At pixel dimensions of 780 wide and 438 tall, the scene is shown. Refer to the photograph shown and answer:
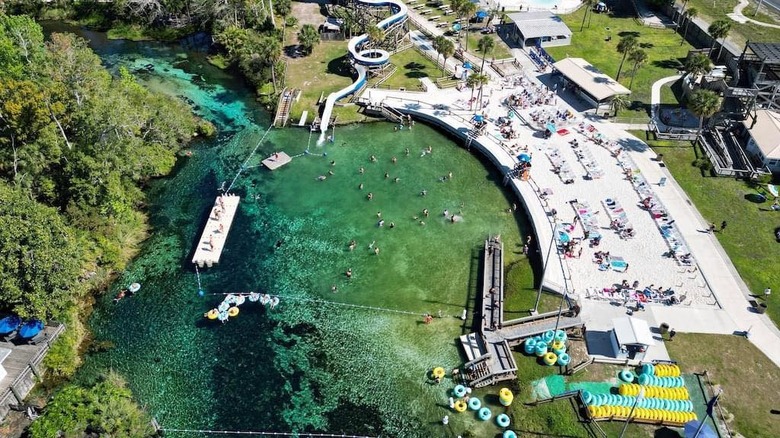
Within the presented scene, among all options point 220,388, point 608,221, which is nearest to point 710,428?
point 608,221

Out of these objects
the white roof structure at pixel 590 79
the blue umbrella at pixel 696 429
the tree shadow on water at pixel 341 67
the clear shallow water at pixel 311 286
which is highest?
the white roof structure at pixel 590 79

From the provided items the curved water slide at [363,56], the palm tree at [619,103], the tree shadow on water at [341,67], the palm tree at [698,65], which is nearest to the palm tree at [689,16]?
the palm tree at [698,65]

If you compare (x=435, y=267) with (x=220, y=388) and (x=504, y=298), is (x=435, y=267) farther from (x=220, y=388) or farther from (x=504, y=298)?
(x=220, y=388)

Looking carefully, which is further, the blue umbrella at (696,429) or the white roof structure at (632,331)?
the white roof structure at (632,331)

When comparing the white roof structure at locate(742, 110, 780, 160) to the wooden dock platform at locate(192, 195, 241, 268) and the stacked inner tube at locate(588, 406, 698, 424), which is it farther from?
the wooden dock platform at locate(192, 195, 241, 268)

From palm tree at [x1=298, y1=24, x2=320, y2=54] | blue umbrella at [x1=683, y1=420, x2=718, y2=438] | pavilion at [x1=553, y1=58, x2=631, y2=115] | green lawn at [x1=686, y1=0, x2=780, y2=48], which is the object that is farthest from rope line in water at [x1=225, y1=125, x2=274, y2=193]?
green lawn at [x1=686, y1=0, x2=780, y2=48]

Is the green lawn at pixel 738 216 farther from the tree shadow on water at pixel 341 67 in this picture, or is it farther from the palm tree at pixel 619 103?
the tree shadow on water at pixel 341 67

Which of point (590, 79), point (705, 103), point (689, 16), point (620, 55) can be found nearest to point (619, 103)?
point (590, 79)
